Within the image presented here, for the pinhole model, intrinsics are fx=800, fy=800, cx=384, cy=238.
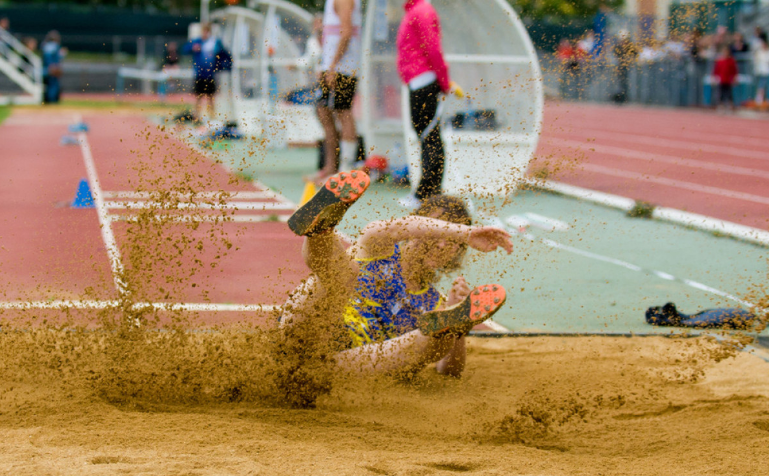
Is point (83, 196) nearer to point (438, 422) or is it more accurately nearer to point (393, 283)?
Answer: point (393, 283)

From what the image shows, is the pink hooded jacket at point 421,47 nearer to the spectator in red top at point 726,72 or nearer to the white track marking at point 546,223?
the white track marking at point 546,223

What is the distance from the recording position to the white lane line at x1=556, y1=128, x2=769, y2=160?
41.1ft

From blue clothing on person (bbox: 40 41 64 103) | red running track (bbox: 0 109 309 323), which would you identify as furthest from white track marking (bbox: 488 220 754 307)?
blue clothing on person (bbox: 40 41 64 103)

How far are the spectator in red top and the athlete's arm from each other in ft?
62.5

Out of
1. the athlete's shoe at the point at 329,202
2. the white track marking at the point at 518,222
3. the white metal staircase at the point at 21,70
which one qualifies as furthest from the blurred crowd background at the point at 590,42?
the athlete's shoe at the point at 329,202

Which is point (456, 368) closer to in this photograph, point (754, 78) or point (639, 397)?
point (639, 397)

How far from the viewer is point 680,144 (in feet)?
47.5

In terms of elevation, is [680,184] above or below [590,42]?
below

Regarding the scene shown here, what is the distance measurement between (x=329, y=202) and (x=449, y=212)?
0.64 m

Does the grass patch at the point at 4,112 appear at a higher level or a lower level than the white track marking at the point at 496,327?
lower

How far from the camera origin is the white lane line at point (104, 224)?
3.41m

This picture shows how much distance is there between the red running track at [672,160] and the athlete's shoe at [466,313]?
3.48ft

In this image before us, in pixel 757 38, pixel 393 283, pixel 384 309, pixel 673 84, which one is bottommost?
pixel 384 309

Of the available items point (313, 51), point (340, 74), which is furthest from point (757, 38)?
point (340, 74)
